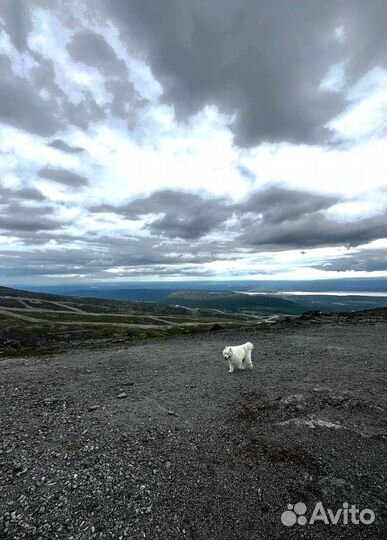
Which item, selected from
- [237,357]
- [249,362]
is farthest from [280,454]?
[249,362]

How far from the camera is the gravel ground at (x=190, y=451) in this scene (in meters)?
7.04

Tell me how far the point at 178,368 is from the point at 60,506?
1236 centimetres

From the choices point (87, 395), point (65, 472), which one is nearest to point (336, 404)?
point (65, 472)

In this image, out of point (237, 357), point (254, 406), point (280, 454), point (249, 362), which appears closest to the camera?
point (280, 454)

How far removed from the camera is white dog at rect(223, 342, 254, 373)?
18109 millimetres

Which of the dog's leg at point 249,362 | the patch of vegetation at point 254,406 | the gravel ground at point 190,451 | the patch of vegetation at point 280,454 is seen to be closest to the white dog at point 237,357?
the dog's leg at point 249,362

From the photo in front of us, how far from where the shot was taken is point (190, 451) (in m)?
9.81

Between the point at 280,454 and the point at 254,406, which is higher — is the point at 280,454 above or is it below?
above

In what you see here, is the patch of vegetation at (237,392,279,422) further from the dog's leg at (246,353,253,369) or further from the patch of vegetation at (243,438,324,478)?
the dog's leg at (246,353,253,369)

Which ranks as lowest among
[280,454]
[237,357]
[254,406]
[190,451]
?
[254,406]

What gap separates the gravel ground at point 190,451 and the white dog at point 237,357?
0.70 meters

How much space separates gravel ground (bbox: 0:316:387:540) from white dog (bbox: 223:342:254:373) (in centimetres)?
70

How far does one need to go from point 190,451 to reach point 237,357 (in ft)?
30.1

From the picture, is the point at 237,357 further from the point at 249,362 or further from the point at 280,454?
the point at 280,454
